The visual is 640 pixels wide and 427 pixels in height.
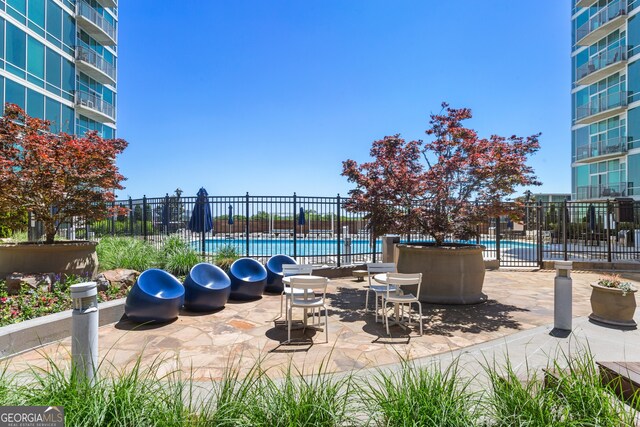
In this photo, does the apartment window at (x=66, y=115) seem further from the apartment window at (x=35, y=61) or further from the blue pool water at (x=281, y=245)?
the blue pool water at (x=281, y=245)

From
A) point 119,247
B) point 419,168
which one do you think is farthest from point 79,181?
point 419,168

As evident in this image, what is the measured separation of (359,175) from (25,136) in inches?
290

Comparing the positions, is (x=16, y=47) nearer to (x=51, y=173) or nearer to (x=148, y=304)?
(x=51, y=173)

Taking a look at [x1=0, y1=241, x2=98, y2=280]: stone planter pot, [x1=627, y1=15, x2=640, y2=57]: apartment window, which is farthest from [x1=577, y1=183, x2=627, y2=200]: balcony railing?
[x1=0, y1=241, x2=98, y2=280]: stone planter pot

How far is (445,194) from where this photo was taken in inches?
292

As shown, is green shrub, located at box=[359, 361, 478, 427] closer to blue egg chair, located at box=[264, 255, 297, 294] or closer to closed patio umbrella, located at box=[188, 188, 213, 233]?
blue egg chair, located at box=[264, 255, 297, 294]

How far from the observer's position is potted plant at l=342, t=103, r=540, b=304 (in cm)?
707

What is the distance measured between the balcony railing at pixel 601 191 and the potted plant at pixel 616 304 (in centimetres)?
2558

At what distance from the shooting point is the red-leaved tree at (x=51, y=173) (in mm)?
6586

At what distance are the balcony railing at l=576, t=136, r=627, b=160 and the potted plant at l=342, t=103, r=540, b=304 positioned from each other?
82.9ft

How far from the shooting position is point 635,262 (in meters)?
12.3

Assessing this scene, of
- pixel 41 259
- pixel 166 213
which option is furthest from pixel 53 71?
pixel 41 259

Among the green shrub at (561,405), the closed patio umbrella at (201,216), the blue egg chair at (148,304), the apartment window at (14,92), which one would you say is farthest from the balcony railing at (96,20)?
the green shrub at (561,405)

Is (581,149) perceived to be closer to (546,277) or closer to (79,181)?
(546,277)
